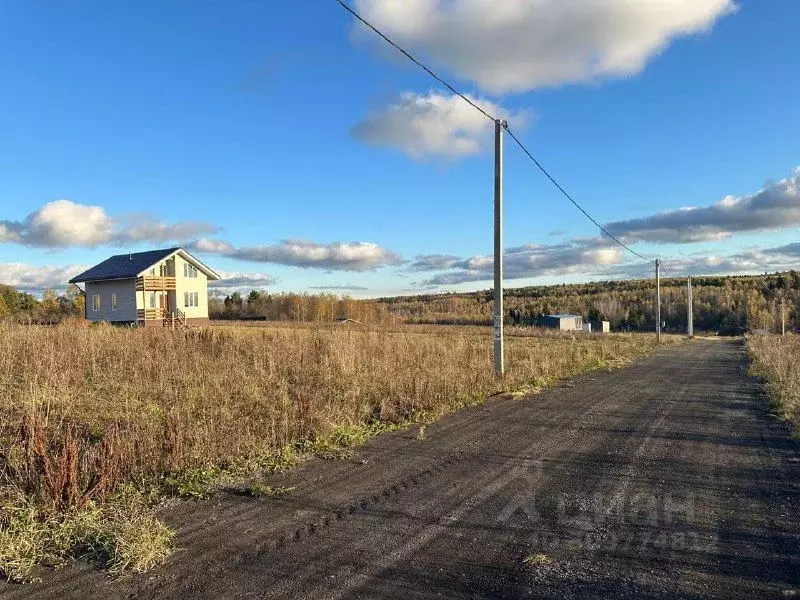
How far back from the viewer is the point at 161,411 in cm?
847

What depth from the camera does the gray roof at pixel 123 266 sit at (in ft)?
142

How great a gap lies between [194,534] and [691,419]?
8649mm

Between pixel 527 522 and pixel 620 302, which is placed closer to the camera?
pixel 527 522

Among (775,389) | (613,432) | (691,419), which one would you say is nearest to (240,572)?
(613,432)

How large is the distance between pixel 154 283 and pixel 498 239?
114 ft

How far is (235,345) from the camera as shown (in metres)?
15.1

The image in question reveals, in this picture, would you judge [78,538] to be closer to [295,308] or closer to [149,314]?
[149,314]

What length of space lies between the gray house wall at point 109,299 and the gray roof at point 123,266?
0.57 m

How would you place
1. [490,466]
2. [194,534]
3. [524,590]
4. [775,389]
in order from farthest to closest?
[775,389] < [490,466] < [194,534] < [524,590]

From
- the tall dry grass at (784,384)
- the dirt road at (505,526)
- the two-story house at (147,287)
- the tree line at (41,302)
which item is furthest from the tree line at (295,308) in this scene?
the dirt road at (505,526)

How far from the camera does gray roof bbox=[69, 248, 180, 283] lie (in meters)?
43.4

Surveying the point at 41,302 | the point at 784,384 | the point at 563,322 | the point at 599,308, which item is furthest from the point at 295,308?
the point at 784,384

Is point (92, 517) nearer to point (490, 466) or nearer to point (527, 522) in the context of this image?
point (527, 522)

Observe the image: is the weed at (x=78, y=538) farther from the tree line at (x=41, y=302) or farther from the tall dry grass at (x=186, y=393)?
the tree line at (x=41, y=302)
